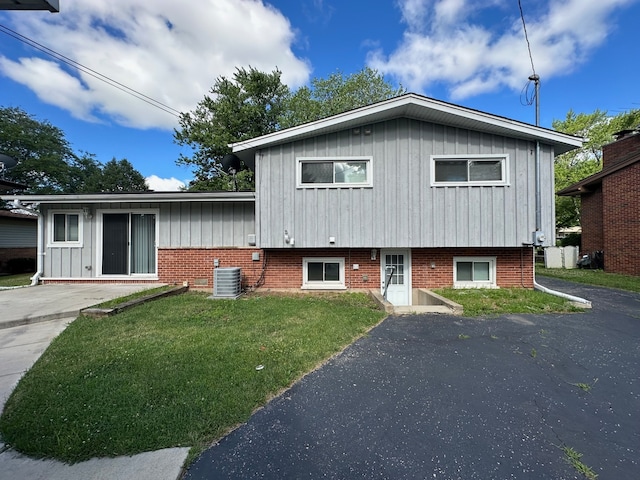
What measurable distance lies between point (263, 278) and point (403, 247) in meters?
3.87

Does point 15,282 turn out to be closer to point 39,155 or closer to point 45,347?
point 45,347

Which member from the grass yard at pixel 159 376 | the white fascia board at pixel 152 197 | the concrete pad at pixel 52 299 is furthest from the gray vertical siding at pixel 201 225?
the grass yard at pixel 159 376

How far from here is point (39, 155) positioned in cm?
3244

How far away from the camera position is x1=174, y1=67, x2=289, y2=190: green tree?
21797 mm

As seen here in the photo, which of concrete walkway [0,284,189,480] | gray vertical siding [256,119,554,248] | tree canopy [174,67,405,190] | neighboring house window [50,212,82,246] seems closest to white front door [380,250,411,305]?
gray vertical siding [256,119,554,248]

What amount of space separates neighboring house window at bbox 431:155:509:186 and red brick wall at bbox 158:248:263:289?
521 cm

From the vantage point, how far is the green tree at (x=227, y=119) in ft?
71.5

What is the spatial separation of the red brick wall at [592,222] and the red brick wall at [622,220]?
1533 millimetres

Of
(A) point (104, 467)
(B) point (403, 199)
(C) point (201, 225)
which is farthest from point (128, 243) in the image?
(A) point (104, 467)

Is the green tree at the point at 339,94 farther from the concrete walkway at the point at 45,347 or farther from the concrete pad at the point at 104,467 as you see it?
the concrete pad at the point at 104,467

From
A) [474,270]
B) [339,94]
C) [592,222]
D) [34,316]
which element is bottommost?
[34,316]

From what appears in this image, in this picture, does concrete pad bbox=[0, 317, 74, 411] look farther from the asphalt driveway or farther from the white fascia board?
the white fascia board

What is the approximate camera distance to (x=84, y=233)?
8.57 meters

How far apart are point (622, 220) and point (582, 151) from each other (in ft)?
60.1
